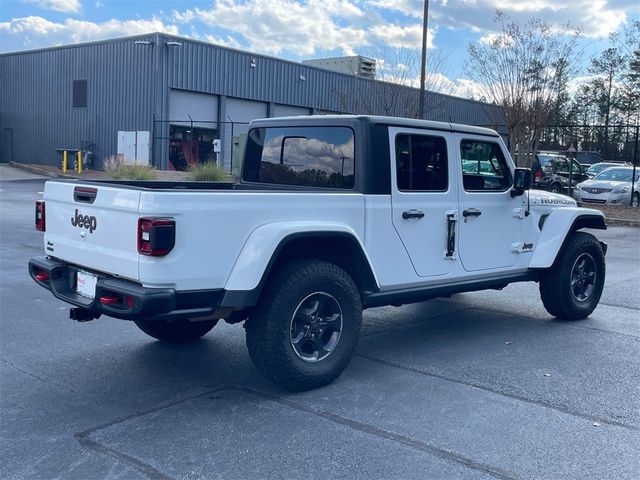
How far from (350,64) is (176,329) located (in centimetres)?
3207

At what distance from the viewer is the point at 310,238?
16.7 feet

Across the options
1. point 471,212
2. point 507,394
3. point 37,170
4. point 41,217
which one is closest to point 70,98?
point 37,170

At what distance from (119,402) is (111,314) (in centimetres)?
70

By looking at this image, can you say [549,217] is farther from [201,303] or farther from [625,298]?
[201,303]

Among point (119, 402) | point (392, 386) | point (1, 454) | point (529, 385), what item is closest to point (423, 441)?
point (392, 386)

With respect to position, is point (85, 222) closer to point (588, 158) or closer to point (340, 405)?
point (340, 405)

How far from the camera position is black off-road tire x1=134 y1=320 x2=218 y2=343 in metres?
6.13

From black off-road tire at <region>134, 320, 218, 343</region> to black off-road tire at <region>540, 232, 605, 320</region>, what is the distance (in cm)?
342

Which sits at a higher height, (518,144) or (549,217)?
(518,144)

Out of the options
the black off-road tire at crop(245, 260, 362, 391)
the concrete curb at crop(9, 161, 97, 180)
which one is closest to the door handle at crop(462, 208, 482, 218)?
the black off-road tire at crop(245, 260, 362, 391)

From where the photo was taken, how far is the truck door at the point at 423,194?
5.74 meters

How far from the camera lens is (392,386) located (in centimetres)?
530

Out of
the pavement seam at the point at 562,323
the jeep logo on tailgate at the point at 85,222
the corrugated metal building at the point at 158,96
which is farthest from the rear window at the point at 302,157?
the corrugated metal building at the point at 158,96

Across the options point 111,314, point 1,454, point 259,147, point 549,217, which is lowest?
point 1,454
